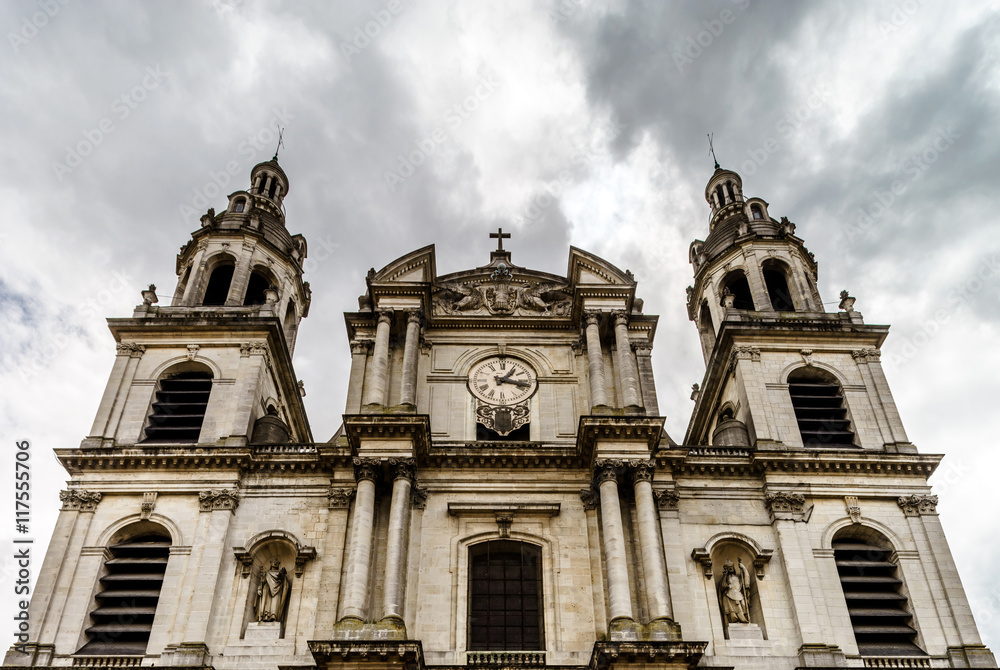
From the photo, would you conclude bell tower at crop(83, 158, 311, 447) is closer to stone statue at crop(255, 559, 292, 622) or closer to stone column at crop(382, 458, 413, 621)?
stone statue at crop(255, 559, 292, 622)

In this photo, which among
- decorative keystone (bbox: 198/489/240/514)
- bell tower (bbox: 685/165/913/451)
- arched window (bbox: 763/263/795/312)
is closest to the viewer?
decorative keystone (bbox: 198/489/240/514)

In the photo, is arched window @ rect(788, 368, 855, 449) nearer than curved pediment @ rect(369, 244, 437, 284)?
Yes

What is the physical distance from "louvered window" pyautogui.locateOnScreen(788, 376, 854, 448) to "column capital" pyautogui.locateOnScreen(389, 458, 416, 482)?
1095 centimetres

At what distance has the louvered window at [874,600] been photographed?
21.0m

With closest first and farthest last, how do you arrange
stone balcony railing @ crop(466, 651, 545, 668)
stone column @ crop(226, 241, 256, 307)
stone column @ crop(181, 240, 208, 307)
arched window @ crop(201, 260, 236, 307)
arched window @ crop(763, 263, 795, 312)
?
1. stone balcony railing @ crop(466, 651, 545, 668)
2. stone column @ crop(181, 240, 208, 307)
3. stone column @ crop(226, 241, 256, 307)
4. arched window @ crop(201, 260, 236, 307)
5. arched window @ crop(763, 263, 795, 312)

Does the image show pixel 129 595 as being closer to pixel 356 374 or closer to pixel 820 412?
pixel 356 374

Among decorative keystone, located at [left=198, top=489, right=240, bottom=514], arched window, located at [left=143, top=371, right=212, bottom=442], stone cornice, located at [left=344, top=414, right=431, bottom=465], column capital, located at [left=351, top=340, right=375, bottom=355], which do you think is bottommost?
decorative keystone, located at [left=198, top=489, right=240, bottom=514]

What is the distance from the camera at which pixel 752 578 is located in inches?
862

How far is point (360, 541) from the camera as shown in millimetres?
20594

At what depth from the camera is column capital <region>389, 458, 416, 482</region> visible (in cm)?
2186

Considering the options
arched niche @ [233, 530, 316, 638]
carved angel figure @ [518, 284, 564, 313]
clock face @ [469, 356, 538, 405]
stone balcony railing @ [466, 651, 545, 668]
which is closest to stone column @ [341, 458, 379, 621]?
arched niche @ [233, 530, 316, 638]

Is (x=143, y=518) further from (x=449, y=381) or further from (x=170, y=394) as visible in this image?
(x=449, y=381)

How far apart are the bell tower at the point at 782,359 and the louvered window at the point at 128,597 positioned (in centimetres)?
1510

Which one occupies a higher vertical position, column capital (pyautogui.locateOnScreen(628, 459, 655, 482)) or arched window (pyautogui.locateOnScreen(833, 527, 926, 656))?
column capital (pyautogui.locateOnScreen(628, 459, 655, 482))
